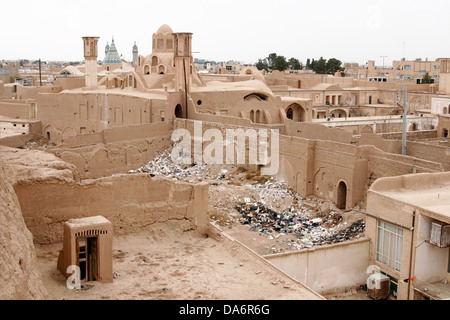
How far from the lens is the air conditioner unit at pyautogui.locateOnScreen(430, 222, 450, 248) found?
1263 cm

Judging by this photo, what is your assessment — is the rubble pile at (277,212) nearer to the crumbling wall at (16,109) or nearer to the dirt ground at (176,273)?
the dirt ground at (176,273)

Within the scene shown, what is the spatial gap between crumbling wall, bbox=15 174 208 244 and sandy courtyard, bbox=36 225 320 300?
0.29 meters

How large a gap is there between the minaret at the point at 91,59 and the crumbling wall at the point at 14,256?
2676cm

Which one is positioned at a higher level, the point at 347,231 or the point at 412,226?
the point at 412,226

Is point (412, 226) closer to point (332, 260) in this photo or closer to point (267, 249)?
point (332, 260)

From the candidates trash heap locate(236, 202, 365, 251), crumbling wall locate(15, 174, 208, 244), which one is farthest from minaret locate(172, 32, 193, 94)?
crumbling wall locate(15, 174, 208, 244)

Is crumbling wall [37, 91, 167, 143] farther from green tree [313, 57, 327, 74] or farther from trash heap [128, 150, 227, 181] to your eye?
green tree [313, 57, 327, 74]

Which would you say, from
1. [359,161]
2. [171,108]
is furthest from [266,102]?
[359,161]

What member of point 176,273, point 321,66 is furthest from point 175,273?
point 321,66

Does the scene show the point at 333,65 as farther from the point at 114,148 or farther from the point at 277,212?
the point at 277,212

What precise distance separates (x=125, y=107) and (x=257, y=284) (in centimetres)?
2065

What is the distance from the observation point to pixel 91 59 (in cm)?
3453

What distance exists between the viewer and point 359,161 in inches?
732

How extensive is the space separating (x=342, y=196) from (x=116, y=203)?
32.5 ft
